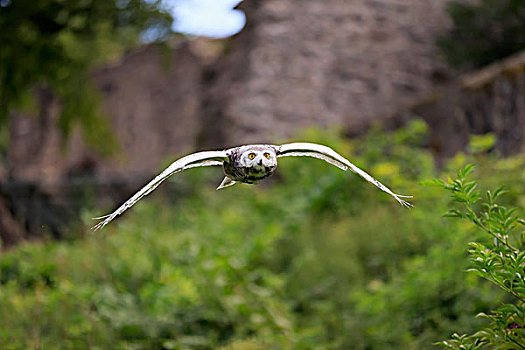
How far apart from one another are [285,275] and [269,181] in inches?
101

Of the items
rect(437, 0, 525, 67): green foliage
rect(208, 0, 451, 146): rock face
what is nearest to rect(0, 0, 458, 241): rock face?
rect(208, 0, 451, 146): rock face

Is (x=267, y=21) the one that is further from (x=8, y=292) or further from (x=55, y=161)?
(x=55, y=161)

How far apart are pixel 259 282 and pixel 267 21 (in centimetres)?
376

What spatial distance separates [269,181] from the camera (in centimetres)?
626

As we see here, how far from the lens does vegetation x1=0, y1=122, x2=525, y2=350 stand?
2.75m

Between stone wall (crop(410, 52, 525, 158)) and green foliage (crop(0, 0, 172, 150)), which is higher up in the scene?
green foliage (crop(0, 0, 172, 150))

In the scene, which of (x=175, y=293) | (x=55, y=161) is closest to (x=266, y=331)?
(x=175, y=293)

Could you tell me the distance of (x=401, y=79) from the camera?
7.02m

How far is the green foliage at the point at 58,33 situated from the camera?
4.44 metres

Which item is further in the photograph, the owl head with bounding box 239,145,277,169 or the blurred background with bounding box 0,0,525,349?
the blurred background with bounding box 0,0,525,349

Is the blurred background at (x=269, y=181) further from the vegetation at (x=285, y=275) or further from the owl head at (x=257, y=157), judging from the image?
the owl head at (x=257, y=157)

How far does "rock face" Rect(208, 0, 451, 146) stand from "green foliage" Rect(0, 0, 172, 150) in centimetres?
173

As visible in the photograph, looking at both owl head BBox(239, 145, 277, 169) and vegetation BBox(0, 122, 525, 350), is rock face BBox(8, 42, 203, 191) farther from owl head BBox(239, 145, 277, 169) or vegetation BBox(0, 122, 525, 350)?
owl head BBox(239, 145, 277, 169)

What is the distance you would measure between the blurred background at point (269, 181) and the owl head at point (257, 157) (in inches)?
72.9
